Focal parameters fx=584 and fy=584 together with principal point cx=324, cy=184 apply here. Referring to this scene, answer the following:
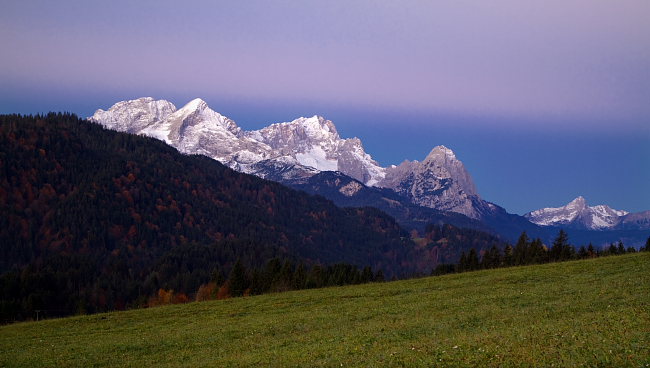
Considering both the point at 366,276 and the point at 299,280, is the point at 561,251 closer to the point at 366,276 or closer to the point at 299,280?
the point at 366,276

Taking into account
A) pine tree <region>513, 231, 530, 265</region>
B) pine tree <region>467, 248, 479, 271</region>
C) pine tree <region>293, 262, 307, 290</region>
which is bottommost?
pine tree <region>293, 262, 307, 290</region>

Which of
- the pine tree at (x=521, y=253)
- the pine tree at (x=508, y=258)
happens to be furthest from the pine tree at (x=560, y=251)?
the pine tree at (x=508, y=258)

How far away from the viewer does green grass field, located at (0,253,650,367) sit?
26.9m

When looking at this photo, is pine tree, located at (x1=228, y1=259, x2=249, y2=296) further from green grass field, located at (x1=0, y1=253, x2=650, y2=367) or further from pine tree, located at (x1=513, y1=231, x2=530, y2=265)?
pine tree, located at (x1=513, y1=231, x2=530, y2=265)

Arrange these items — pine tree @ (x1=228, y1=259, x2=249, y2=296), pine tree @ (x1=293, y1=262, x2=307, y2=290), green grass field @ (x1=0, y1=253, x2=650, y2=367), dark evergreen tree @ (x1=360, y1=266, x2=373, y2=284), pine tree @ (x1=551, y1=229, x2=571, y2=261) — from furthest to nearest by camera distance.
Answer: dark evergreen tree @ (x1=360, y1=266, x2=373, y2=284) < pine tree @ (x1=293, y1=262, x2=307, y2=290) < pine tree @ (x1=228, y1=259, x2=249, y2=296) < pine tree @ (x1=551, y1=229, x2=571, y2=261) < green grass field @ (x1=0, y1=253, x2=650, y2=367)

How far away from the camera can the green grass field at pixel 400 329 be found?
88.3 ft

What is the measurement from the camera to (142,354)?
132 feet

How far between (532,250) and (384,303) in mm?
75846

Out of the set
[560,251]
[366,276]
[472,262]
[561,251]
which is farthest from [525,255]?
[366,276]

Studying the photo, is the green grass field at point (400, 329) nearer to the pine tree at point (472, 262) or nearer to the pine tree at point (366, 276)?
the pine tree at point (366, 276)

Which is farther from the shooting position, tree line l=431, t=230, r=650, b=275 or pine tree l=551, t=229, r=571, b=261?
tree line l=431, t=230, r=650, b=275

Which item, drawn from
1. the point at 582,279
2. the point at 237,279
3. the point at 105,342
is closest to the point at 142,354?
the point at 105,342

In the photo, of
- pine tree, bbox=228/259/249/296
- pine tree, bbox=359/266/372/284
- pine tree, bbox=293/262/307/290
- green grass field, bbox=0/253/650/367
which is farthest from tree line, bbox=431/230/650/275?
green grass field, bbox=0/253/650/367

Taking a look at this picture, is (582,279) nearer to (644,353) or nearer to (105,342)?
(644,353)
